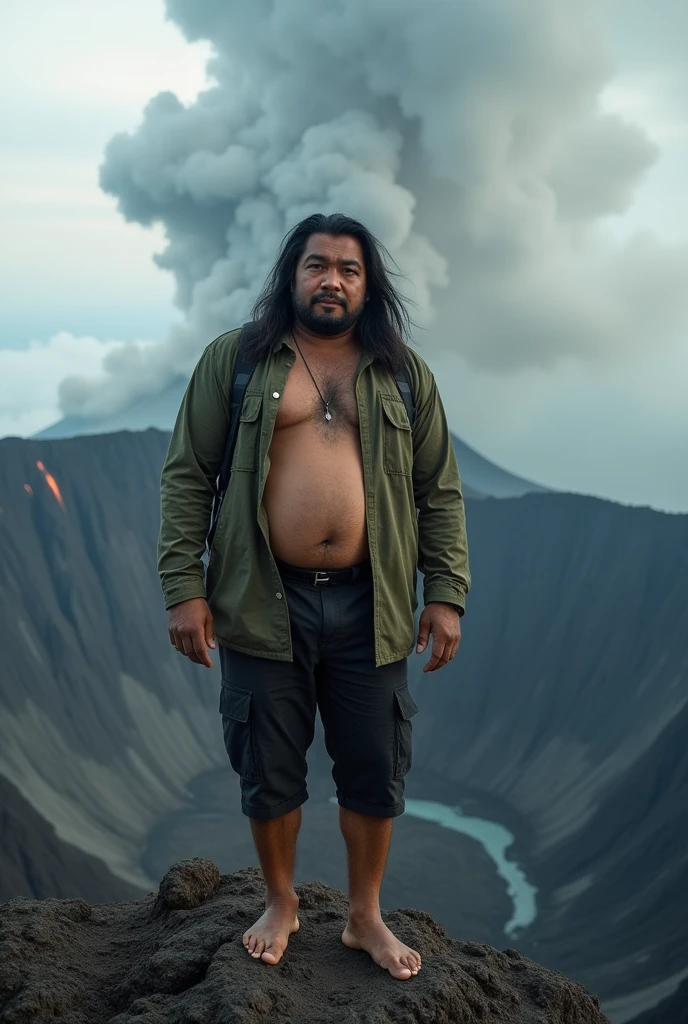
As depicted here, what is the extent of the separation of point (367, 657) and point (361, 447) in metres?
0.70

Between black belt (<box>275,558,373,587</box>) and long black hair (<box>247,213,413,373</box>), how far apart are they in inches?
27.1

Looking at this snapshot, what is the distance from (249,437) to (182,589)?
21.4 inches

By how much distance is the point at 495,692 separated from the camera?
29.5m

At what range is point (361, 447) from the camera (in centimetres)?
335

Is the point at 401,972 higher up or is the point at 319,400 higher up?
the point at 319,400

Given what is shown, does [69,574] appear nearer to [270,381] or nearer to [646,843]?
[646,843]

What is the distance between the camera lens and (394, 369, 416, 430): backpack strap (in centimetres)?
344

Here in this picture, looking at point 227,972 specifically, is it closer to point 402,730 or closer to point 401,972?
point 401,972

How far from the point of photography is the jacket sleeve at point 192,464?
11.0ft

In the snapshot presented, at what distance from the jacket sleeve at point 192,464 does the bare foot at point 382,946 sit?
4.35ft

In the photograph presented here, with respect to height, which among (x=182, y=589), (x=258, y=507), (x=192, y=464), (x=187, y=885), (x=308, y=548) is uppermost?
(x=192, y=464)

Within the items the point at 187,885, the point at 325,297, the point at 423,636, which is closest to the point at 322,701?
the point at 423,636

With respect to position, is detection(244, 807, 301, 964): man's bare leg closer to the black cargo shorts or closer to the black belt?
the black cargo shorts

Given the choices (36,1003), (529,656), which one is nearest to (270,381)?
(36,1003)
